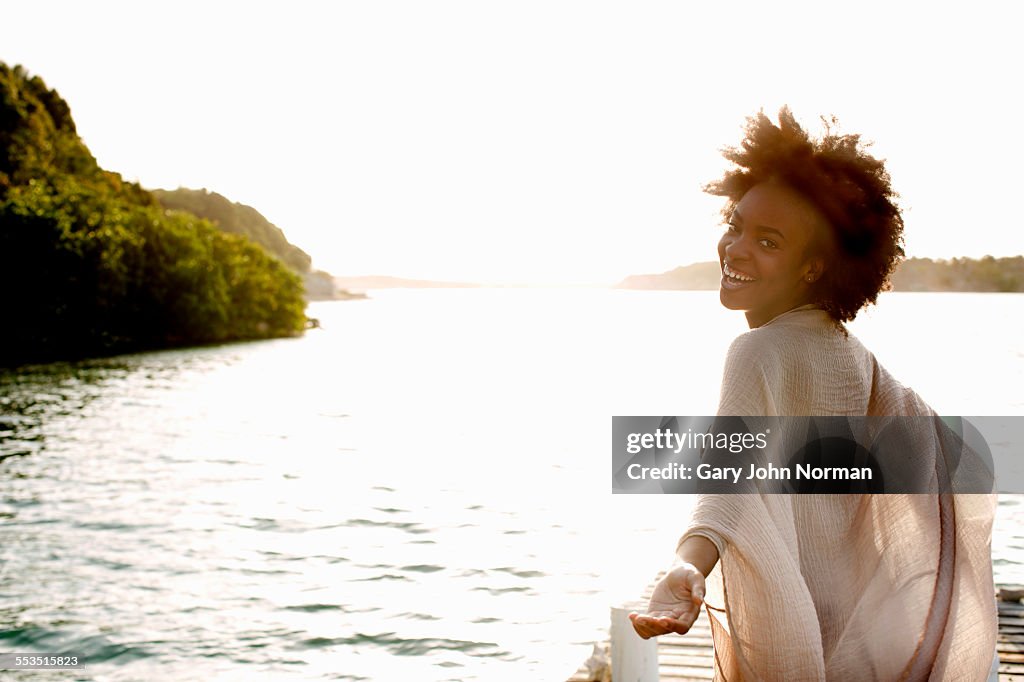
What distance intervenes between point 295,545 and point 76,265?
50.7 meters

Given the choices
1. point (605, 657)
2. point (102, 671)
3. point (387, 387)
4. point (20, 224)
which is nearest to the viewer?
A: point (605, 657)

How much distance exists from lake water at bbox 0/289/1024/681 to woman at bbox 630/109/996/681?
0.34 meters

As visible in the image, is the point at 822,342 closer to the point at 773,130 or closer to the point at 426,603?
the point at 773,130

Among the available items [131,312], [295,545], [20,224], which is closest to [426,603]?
[295,545]

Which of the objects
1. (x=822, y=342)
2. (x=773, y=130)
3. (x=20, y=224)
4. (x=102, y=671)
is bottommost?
(x=102, y=671)

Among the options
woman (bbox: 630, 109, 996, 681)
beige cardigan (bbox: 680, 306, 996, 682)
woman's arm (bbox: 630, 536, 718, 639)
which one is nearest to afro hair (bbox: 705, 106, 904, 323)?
woman (bbox: 630, 109, 996, 681)

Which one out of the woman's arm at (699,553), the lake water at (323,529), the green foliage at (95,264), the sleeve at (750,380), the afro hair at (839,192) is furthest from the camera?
the green foliage at (95,264)

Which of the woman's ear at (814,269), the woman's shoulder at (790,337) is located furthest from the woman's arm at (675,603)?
the woman's ear at (814,269)

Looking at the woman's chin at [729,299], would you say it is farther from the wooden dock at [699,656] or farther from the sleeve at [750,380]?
the wooden dock at [699,656]

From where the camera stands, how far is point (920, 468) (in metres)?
2.17

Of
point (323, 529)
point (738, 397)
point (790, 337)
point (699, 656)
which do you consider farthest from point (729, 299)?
point (323, 529)

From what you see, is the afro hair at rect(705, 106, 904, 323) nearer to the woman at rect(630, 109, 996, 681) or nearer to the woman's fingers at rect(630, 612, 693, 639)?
the woman at rect(630, 109, 996, 681)

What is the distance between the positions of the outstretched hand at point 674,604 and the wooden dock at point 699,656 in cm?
424

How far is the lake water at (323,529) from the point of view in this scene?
11.0 meters
